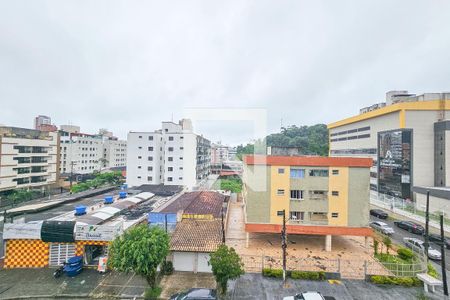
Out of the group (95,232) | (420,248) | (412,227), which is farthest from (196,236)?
(412,227)

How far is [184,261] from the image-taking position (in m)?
16.3

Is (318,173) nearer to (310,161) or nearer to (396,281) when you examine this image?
(310,161)

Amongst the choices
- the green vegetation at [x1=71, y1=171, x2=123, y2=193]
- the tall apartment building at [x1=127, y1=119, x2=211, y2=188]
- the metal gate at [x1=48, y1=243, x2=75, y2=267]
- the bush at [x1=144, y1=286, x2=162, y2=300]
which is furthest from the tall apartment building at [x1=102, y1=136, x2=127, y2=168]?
the bush at [x1=144, y1=286, x2=162, y2=300]

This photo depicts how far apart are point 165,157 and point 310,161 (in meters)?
35.7

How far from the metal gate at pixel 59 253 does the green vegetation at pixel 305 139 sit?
5643cm

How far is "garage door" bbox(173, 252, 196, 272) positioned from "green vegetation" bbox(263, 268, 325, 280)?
5.41 metres

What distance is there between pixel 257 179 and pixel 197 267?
881 centimetres

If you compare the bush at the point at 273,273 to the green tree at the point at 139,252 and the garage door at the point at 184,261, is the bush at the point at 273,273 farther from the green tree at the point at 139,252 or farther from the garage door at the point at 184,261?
the green tree at the point at 139,252

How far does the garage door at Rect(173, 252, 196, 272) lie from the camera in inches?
641

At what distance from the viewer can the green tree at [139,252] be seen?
12141 mm

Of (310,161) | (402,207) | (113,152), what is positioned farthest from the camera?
(113,152)

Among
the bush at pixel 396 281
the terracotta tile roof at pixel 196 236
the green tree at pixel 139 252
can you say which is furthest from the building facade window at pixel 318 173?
the green tree at pixel 139 252

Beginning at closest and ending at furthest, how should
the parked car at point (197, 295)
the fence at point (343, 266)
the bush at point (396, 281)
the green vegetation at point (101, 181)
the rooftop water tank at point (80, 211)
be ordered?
the parked car at point (197, 295)
the bush at point (396, 281)
the fence at point (343, 266)
the rooftop water tank at point (80, 211)
the green vegetation at point (101, 181)

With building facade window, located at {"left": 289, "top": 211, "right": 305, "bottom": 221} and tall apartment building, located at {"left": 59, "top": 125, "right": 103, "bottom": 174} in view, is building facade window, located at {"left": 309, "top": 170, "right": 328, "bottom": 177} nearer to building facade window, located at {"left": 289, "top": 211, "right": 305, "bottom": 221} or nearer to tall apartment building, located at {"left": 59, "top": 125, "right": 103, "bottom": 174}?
building facade window, located at {"left": 289, "top": 211, "right": 305, "bottom": 221}
